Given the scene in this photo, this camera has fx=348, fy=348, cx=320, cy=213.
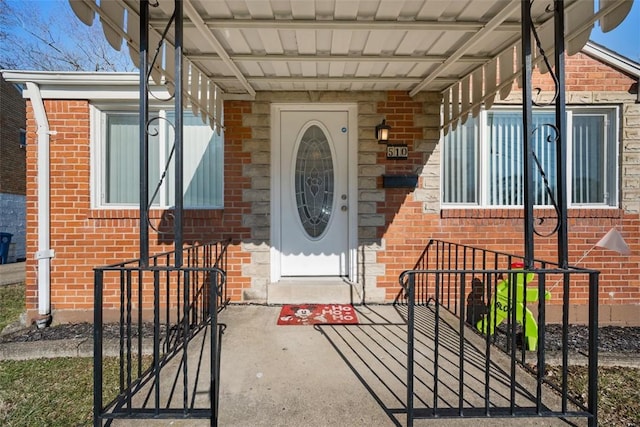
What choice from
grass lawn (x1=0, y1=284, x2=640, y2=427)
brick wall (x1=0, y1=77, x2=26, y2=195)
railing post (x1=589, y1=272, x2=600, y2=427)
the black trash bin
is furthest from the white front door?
brick wall (x1=0, y1=77, x2=26, y2=195)

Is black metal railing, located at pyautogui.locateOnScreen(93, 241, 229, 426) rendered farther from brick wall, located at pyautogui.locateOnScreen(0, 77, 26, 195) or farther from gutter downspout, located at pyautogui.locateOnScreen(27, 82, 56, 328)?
brick wall, located at pyautogui.locateOnScreen(0, 77, 26, 195)

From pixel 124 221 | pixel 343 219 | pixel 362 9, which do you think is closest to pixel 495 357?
pixel 343 219

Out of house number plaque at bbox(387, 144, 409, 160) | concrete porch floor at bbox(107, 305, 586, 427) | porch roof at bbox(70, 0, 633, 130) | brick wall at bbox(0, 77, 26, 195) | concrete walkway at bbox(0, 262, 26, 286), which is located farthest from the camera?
brick wall at bbox(0, 77, 26, 195)

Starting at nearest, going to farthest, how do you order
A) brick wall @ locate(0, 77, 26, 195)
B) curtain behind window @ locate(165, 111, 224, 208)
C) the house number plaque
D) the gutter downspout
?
the gutter downspout → the house number plaque → curtain behind window @ locate(165, 111, 224, 208) → brick wall @ locate(0, 77, 26, 195)

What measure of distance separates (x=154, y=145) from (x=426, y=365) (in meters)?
4.15

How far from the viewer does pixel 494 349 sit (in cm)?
331

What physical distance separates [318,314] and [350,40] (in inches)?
115

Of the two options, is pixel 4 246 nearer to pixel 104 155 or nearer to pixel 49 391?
pixel 104 155

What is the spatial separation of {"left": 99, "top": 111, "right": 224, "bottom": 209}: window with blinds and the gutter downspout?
2.09 feet

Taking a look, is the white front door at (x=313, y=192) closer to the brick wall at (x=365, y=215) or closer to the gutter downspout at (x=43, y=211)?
the brick wall at (x=365, y=215)

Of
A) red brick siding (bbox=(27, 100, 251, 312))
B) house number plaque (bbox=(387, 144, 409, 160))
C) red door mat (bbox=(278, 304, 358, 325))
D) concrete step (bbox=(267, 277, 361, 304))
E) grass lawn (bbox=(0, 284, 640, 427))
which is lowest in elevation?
grass lawn (bbox=(0, 284, 640, 427))

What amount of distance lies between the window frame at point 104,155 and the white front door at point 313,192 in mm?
865

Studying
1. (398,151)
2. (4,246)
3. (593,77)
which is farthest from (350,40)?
(4,246)

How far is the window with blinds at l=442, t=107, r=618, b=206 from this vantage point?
15.4ft
